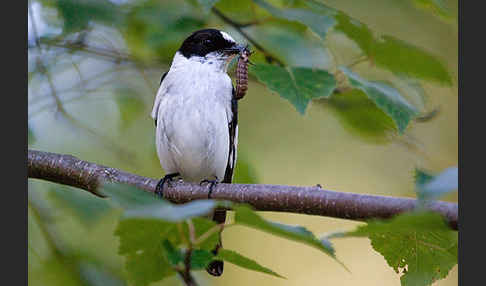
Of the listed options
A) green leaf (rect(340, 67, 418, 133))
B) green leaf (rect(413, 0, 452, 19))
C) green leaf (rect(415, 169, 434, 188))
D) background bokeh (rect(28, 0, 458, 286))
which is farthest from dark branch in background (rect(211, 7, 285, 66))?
green leaf (rect(415, 169, 434, 188))

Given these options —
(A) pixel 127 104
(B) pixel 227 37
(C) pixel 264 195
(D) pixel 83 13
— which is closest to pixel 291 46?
(B) pixel 227 37

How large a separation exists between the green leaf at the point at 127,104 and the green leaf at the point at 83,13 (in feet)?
3.40

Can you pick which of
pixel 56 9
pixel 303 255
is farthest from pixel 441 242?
pixel 303 255

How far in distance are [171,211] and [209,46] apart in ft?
9.76

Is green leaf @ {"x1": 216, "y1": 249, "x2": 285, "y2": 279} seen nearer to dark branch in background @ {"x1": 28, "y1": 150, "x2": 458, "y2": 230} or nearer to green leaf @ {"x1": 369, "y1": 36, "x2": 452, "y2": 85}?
dark branch in background @ {"x1": 28, "y1": 150, "x2": 458, "y2": 230}

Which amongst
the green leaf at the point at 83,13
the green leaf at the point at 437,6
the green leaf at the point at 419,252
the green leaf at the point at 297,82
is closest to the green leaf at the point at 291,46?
the green leaf at the point at 297,82

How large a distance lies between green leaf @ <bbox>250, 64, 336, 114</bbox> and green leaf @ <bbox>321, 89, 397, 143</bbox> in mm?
550

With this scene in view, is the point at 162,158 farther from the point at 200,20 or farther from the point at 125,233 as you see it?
the point at 125,233

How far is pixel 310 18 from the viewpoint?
119 inches

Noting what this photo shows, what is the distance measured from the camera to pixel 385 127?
361cm

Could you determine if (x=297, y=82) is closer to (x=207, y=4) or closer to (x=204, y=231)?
(x=207, y=4)

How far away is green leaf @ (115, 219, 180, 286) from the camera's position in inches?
74.7

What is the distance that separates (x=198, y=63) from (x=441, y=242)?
2.65m

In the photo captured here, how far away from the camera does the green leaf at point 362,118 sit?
3.56 meters
